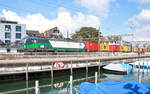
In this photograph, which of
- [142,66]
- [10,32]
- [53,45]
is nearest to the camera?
[142,66]

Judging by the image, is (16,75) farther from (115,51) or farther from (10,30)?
(115,51)

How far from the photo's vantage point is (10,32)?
45.0m

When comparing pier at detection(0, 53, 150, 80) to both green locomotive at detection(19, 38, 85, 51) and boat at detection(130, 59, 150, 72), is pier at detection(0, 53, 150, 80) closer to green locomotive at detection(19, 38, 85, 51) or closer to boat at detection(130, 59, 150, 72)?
green locomotive at detection(19, 38, 85, 51)

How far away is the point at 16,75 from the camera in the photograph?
20.4m

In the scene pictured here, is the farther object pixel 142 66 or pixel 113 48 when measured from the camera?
pixel 113 48

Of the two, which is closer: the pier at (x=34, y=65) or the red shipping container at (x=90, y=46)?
the pier at (x=34, y=65)

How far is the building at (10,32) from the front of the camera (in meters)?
44.1

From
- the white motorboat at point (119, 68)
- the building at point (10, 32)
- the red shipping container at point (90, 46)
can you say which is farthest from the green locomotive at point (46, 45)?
the building at point (10, 32)

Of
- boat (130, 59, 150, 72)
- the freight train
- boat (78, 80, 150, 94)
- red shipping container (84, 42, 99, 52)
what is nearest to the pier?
the freight train

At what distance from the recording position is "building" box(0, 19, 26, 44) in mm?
44106

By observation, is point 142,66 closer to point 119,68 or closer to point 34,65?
point 119,68

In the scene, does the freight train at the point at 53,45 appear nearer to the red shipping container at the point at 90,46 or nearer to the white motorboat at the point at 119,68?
the red shipping container at the point at 90,46

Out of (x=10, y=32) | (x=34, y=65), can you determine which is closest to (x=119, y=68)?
(x=34, y=65)

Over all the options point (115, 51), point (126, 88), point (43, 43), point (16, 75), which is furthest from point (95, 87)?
point (115, 51)
